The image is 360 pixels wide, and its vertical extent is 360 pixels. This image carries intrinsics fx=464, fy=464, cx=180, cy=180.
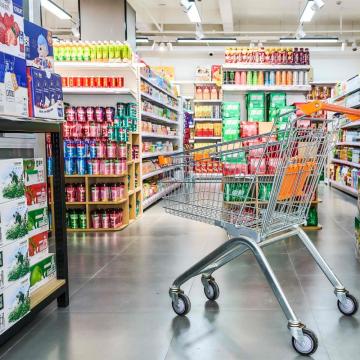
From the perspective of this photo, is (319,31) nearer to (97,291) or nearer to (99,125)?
(99,125)

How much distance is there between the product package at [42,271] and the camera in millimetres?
2869

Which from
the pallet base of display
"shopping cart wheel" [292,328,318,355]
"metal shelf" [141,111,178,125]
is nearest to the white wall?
the pallet base of display

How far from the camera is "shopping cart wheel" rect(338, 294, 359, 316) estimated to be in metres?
2.92

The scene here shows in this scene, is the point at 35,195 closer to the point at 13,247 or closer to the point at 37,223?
the point at 37,223

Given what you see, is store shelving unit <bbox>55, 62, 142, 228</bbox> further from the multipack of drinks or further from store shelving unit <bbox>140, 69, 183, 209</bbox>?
store shelving unit <bbox>140, 69, 183, 209</bbox>

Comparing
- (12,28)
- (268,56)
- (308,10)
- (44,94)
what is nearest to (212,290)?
(44,94)

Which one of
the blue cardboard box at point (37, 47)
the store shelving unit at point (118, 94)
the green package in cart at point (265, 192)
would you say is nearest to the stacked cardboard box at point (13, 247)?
the blue cardboard box at point (37, 47)

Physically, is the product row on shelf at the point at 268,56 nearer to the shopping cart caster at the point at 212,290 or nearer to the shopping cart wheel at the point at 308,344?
the shopping cart caster at the point at 212,290

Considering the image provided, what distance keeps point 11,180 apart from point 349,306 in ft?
7.11

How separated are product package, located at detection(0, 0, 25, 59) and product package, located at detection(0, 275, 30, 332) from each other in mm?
1206

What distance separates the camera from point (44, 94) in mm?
2771

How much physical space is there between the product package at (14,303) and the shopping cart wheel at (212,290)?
1.24 meters

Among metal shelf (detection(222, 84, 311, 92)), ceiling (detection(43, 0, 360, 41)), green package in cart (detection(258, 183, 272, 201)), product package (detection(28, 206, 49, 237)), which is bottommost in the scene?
product package (detection(28, 206, 49, 237))

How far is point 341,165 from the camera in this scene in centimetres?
1152
